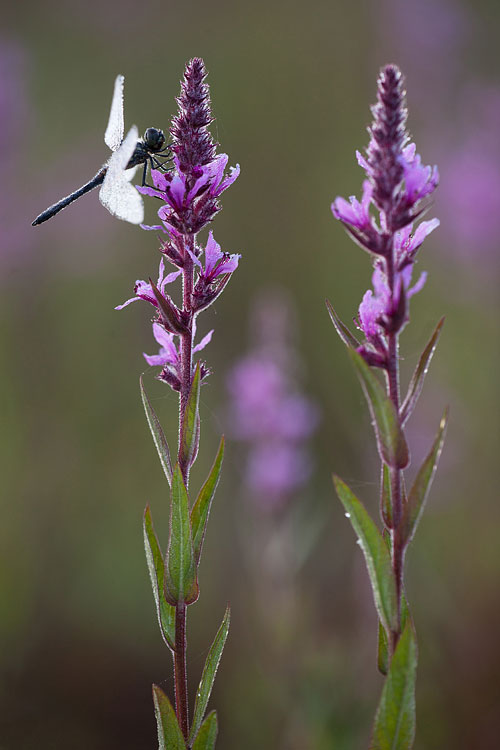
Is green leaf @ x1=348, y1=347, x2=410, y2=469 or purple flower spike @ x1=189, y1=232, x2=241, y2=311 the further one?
purple flower spike @ x1=189, y1=232, x2=241, y2=311

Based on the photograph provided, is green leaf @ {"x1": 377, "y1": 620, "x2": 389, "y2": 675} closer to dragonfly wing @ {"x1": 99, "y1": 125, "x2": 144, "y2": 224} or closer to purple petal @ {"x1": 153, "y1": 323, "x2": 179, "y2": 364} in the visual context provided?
purple petal @ {"x1": 153, "y1": 323, "x2": 179, "y2": 364}

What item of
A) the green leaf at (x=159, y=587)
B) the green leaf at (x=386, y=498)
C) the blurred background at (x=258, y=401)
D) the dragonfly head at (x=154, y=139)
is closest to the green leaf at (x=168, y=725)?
the green leaf at (x=159, y=587)

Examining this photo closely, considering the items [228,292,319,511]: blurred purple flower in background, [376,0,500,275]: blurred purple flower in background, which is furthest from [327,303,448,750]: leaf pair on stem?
[376,0,500,275]: blurred purple flower in background

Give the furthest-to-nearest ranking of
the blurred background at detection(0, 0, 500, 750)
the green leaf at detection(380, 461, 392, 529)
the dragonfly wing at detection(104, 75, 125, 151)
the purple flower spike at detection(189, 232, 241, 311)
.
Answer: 1. the blurred background at detection(0, 0, 500, 750)
2. the dragonfly wing at detection(104, 75, 125, 151)
3. the purple flower spike at detection(189, 232, 241, 311)
4. the green leaf at detection(380, 461, 392, 529)

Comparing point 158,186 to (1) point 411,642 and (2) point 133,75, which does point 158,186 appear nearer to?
(1) point 411,642

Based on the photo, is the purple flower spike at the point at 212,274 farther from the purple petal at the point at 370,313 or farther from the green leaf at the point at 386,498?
the green leaf at the point at 386,498

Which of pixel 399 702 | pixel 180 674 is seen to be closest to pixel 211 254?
pixel 180 674

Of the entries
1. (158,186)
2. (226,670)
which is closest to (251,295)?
(226,670)
